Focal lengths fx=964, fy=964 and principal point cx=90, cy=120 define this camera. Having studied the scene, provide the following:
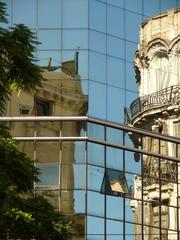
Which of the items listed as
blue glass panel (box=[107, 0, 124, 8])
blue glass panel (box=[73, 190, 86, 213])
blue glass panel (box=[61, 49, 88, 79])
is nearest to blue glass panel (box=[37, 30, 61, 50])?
blue glass panel (box=[61, 49, 88, 79])

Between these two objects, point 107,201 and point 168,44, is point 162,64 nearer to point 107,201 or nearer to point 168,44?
point 168,44

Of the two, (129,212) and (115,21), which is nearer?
(129,212)

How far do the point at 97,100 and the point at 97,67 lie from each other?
1.93 m

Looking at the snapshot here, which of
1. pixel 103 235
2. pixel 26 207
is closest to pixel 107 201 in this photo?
pixel 103 235

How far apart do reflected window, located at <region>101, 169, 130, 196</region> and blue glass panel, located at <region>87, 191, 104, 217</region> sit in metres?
0.39

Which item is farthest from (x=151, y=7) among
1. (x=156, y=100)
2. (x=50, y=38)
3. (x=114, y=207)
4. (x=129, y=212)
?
(x=114, y=207)

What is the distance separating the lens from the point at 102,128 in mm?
42250

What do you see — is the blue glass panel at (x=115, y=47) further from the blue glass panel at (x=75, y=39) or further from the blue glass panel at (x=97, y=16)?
the blue glass panel at (x=75, y=39)

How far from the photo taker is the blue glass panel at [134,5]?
5216cm

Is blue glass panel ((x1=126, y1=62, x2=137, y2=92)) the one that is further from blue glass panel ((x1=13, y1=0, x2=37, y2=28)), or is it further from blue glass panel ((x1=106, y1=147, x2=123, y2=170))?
blue glass panel ((x1=106, y1=147, x2=123, y2=170))

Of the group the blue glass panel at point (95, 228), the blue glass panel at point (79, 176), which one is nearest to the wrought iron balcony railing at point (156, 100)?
the blue glass panel at point (79, 176)

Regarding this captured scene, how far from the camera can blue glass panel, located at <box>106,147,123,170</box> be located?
41.7m

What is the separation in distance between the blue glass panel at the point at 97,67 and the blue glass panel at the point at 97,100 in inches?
16.4

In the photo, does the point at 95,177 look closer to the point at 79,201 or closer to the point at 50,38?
the point at 79,201
